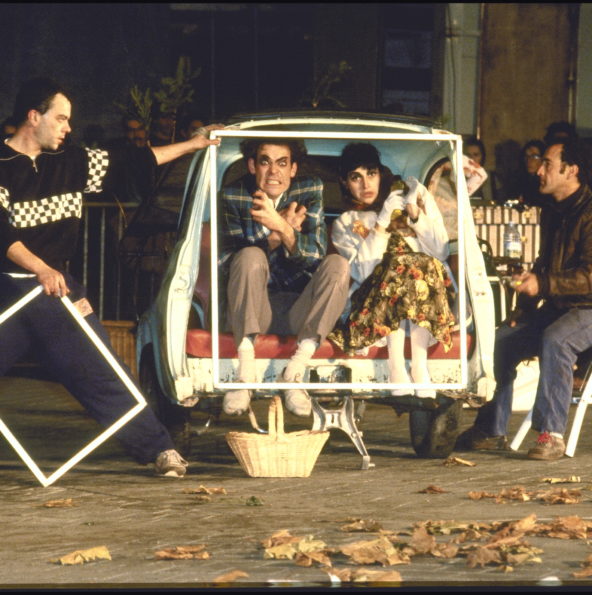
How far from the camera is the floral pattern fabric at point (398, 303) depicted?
9.09m

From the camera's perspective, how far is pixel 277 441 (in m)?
8.76

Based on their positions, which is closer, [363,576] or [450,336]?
[363,576]

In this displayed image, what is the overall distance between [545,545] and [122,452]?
376cm

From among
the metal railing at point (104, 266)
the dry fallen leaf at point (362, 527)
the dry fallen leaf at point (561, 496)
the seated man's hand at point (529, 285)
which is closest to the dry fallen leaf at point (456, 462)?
the seated man's hand at point (529, 285)

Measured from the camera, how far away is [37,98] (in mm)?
8578

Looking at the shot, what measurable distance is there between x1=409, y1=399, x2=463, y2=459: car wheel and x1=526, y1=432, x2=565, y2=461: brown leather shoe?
0.45 meters

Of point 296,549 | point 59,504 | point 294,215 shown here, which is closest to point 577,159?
point 294,215

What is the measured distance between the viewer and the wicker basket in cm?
874

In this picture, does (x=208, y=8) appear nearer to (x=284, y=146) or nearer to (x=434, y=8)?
(x=434, y=8)

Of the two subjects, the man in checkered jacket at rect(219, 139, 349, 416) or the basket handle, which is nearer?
the basket handle

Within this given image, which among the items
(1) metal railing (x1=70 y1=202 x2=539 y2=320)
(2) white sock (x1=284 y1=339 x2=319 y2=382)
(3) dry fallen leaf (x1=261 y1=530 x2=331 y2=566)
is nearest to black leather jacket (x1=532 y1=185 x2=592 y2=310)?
(2) white sock (x1=284 y1=339 x2=319 y2=382)

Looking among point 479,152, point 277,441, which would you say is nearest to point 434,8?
point 479,152

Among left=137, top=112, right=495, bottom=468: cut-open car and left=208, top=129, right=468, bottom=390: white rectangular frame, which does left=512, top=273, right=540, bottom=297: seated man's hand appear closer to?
left=137, top=112, right=495, bottom=468: cut-open car

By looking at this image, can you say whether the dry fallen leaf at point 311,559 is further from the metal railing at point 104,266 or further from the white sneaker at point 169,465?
the metal railing at point 104,266
